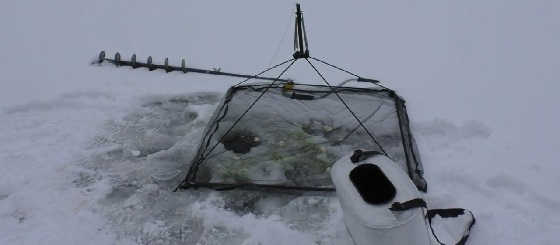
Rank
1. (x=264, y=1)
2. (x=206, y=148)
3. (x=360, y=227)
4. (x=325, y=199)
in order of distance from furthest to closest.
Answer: (x=264, y=1) < (x=206, y=148) < (x=325, y=199) < (x=360, y=227)

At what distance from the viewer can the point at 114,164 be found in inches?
152

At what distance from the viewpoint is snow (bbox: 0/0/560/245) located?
3.18 meters

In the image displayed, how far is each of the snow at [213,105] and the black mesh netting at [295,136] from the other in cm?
20

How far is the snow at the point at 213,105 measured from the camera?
10.4 ft

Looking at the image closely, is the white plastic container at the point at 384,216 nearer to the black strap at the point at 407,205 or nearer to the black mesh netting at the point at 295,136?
the black strap at the point at 407,205

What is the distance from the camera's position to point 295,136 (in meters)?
3.98

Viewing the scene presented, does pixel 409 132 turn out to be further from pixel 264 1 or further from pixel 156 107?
pixel 264 1

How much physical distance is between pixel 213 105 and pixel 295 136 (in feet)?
3.99

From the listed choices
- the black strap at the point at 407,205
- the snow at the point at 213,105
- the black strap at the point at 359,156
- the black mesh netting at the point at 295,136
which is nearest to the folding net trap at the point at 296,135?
the black mesh netting at the point at 295,136

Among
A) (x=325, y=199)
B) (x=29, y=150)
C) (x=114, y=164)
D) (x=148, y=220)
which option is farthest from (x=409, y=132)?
(x=29, y=150)

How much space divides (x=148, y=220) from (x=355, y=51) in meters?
3.72

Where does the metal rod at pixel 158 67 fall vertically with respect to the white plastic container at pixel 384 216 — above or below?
above

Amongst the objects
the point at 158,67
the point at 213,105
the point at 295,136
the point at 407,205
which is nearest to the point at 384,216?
the point at 407,205

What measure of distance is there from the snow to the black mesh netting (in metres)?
0.20
